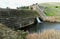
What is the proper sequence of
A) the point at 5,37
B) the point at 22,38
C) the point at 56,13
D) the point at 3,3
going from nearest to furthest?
1. the point at 5,37
2. the point at 22,38
3. the point at 3,3
4. the point at 56,13

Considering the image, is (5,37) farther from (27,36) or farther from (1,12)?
(1,12)

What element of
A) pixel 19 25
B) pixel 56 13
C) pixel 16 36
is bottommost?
pixel 56 13

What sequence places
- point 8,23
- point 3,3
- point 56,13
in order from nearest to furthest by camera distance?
point 8,23 < point 3,3 < point 56,13

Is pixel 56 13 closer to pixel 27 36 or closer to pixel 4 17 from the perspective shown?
pixel 4 17

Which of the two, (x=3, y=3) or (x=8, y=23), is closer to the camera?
(x=8, y=23)

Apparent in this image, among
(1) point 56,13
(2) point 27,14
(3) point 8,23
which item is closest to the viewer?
(3) point 8,23

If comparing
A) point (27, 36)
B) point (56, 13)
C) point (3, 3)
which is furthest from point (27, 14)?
point (56, 13)

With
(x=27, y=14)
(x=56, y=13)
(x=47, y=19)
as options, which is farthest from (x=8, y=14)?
(x=56, y=13)

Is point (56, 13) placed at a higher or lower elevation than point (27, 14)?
lower

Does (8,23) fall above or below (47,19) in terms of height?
above
